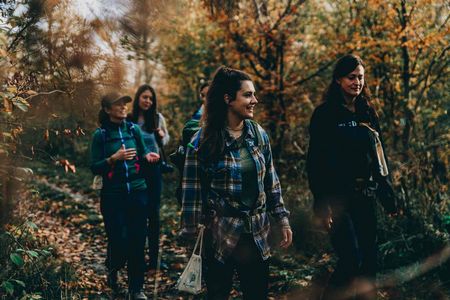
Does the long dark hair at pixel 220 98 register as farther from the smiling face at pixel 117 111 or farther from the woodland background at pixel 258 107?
the smiling face at pixel 117 111

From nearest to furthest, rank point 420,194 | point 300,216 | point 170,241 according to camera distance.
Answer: point 420,194 < point 300,216 < point 170,241

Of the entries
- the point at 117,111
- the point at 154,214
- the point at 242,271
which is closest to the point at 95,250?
the point at 154,214

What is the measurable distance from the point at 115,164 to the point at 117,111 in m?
0.54

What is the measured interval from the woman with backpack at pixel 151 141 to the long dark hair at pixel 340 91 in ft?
8.79

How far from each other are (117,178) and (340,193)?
91.5 inches

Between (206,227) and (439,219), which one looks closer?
(206,227)

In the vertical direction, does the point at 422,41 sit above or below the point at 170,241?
above

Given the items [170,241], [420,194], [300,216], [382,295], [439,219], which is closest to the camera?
[382,295]

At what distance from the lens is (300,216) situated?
22.5 feet

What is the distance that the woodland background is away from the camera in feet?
13.5

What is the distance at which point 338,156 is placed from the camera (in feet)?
13.6

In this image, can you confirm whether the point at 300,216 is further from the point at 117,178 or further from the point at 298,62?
the point at 298,62

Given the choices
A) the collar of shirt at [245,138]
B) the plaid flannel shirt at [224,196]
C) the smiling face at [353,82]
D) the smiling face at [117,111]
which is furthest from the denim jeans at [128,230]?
the smiling face at [353,82]

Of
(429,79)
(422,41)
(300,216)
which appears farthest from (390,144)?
(300,216)
